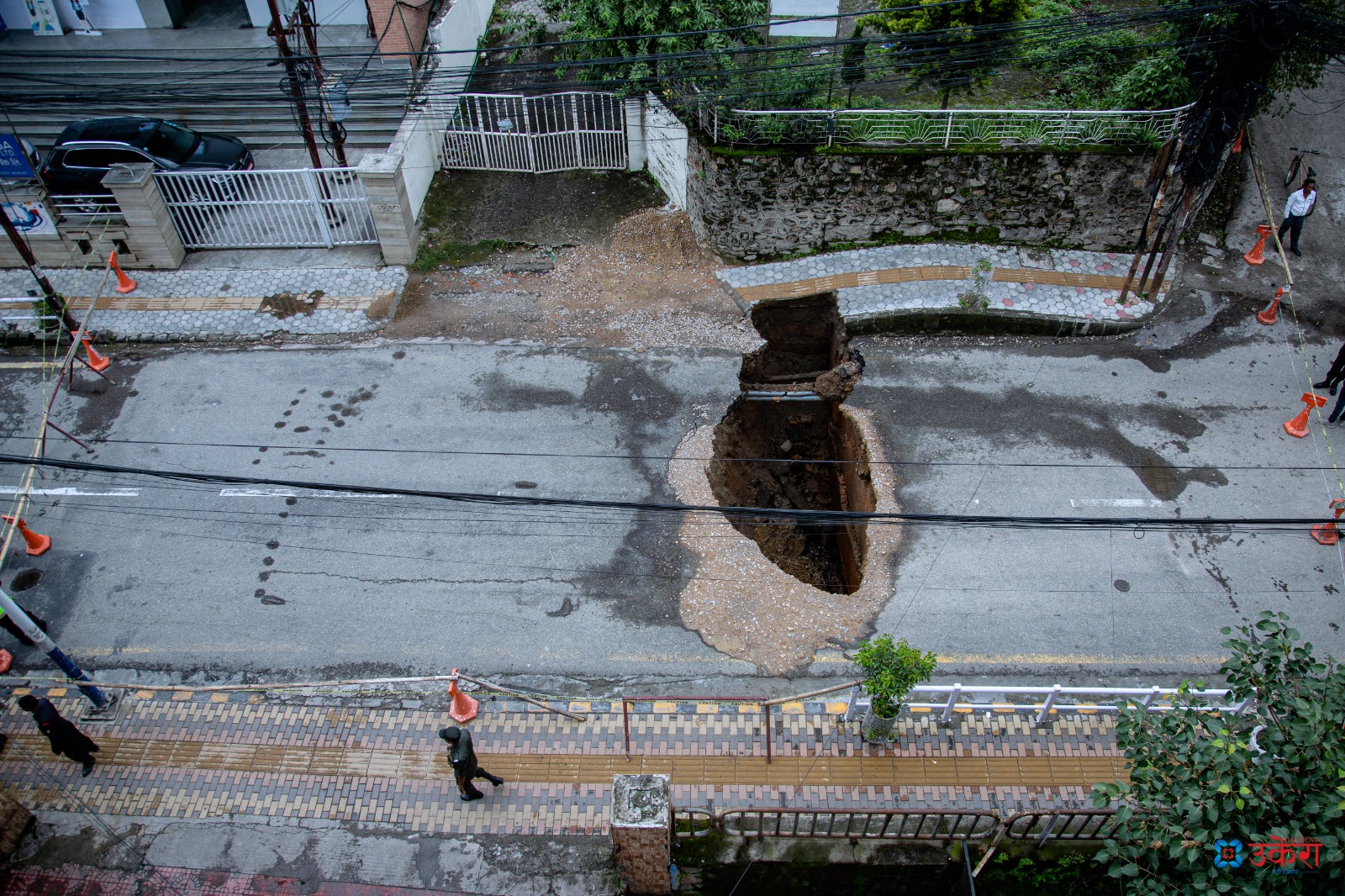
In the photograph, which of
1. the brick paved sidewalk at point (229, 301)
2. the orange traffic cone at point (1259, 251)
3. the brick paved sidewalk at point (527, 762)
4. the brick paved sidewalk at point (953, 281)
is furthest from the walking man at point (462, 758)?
the orange traffic cone at point (1259, 251)

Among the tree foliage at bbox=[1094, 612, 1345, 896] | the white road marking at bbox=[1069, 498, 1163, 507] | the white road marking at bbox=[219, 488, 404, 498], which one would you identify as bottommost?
the white road marking at bbox=[1069, 498, 1163, 507]

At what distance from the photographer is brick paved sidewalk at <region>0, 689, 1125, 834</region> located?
802 cm

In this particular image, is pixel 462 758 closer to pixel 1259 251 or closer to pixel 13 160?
pixel 13 160

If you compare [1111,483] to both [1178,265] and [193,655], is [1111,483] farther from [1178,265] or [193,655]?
[193,655]

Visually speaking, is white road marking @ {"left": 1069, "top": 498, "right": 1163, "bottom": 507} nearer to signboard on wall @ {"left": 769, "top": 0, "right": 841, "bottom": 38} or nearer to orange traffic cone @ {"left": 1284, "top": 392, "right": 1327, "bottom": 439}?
orange traffic cone @ {"left": 1284, "top": 392, "right": 1327, "bottom": 439}

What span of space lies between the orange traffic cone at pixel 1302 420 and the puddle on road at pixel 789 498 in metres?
5.45

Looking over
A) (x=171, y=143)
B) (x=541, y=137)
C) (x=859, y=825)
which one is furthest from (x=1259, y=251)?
(x=171, y=143)

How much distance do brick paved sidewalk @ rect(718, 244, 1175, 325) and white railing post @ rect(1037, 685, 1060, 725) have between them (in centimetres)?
633

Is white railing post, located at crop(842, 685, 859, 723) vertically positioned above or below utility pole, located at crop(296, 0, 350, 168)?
below

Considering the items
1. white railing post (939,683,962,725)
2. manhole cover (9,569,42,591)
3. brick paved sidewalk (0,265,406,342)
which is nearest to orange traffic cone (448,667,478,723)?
white railing post (939,683,962,725)

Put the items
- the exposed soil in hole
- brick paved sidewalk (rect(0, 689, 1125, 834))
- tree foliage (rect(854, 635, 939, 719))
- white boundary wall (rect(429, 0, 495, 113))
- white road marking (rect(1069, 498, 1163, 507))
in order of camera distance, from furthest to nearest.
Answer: white boundary wall (rect(429, 0, 495, 113)) → the exposed soil in hole → white road marking (rect(1069, 498, 1163, 507)) → brick paved sidewalk (rect(0, 689, 1125, 834)) → tree foliage (rect(854, 635, 939, 719))

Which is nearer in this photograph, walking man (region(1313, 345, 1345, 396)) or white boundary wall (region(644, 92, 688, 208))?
walking man (region(1313, 345, 1345, 396))

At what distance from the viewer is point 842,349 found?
42.0ft

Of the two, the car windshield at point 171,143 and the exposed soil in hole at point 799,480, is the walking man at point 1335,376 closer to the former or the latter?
the exposed soil in hole at point 799,480
